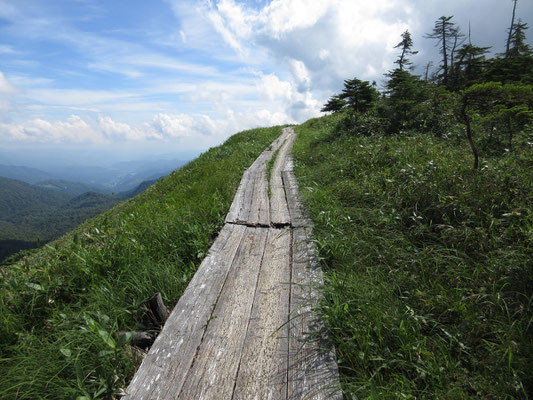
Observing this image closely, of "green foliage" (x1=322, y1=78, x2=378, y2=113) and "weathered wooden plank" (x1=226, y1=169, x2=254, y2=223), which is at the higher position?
"green foliage" (x1=322, y1=78, x2=378, y2=113)

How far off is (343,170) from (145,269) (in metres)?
5.96

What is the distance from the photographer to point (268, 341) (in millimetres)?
2301

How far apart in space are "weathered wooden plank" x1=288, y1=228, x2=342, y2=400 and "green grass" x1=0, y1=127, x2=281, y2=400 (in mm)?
1380

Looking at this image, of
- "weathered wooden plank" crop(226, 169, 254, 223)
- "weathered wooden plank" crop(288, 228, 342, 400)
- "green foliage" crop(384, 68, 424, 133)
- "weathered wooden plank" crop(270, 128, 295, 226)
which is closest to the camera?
"weathered wooden plank" crop(288, 228, 342, 400)

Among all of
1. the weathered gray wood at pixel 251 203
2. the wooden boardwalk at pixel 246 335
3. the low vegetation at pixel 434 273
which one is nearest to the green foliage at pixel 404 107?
the low vegetation at pixel 434 273

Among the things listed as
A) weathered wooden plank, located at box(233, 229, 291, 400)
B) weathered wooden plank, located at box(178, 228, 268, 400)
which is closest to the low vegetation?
weathered wooden plank, located at box(233, 229, 291, 400)

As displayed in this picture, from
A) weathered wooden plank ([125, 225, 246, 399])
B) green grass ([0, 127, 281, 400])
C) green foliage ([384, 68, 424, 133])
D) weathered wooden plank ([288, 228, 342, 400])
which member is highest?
green foliage ([384, 68, 424, 133])

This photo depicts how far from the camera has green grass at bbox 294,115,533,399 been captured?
6.19 ft

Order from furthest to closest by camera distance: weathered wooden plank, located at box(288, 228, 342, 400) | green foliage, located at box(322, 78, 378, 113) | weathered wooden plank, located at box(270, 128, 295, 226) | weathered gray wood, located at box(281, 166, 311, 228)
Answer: green foliage, located at box(322, 78, 378, 113) < weathered wooden plank, located at box(270, 128, 295, 226) < weathered gray wood, located at box(281, 166, 311, 228) < weathered wooden plank, located at box(288, 228, 342, 400)

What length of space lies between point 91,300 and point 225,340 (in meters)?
1.69

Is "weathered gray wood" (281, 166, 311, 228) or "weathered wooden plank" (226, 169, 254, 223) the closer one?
"weathered gray wood" (281, 166, 311, 228)

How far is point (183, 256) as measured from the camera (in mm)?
3760

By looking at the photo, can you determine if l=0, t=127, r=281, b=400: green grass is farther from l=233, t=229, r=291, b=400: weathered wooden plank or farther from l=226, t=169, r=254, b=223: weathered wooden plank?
l=233, t=229, r=291, b=400: weathered wooden plank

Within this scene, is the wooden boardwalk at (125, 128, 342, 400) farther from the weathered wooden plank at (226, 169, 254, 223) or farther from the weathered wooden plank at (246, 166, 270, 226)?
the weathered wooden plank at (226, 169, 254, 223)
